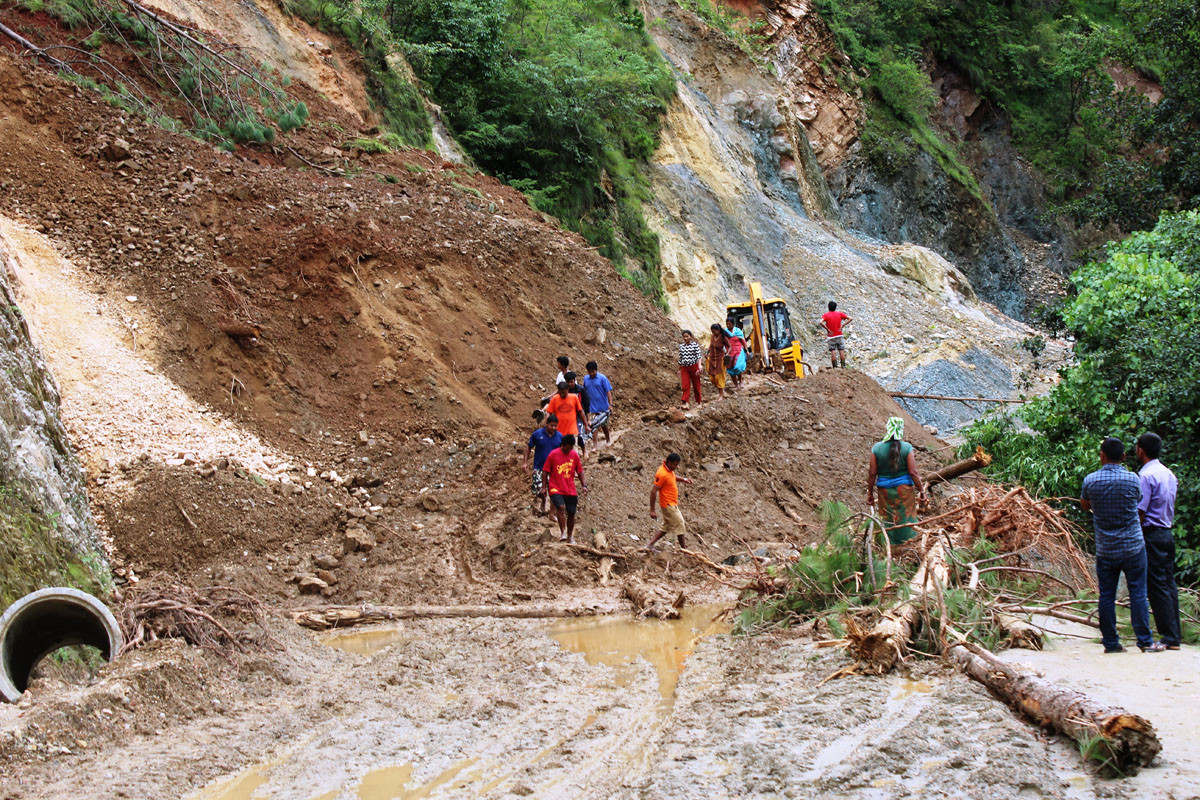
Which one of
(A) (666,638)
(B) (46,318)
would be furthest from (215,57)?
(A) (666,638)

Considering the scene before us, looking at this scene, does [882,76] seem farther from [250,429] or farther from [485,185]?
[250,429]

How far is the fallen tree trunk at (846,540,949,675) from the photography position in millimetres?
6059

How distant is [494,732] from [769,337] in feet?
50.5

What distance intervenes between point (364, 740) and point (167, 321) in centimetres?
855

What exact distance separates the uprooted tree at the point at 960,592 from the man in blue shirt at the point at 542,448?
139 inches

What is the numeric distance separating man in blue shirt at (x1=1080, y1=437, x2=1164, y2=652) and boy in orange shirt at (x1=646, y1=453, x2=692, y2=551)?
192 inches

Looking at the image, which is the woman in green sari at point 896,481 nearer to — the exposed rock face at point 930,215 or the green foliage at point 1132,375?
the green foliage at point 1132,375

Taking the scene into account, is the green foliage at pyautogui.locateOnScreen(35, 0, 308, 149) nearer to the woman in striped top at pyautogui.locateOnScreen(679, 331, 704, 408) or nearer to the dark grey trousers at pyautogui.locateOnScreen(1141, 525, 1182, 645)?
the woman in striped top at pyautogui.locateOnScreen(679, 331, 704, 408)

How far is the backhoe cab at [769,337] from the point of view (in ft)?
63.8

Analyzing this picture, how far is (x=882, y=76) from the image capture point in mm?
36188

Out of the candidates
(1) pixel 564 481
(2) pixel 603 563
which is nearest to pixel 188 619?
(1) pixel 564 481

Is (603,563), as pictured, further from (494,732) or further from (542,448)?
(494,732)

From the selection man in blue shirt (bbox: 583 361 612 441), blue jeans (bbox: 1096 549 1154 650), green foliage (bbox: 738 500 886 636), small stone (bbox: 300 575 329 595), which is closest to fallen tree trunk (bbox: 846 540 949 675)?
green foliage (bbox: 738 500 886 636)

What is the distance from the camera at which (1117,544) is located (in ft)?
19.9
